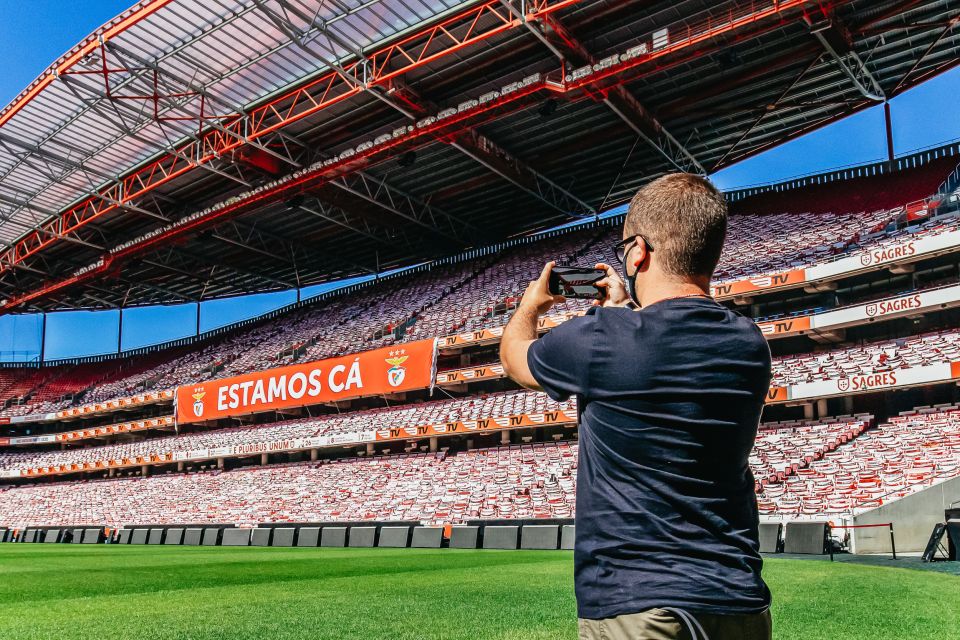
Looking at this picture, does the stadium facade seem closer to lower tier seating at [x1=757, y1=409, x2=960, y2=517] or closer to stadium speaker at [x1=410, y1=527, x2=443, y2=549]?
lower tier seating at [x1=757, y1=409, x2=960, y2=517]

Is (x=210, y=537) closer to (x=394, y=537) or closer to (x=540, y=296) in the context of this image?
(x=394, y=537)

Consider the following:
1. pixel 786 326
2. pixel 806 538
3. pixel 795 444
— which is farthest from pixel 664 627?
pixel 786 326

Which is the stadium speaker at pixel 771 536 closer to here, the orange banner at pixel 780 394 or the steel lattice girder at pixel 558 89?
the orange banner at pixel 780 394

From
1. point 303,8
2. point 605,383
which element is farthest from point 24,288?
point 605,383

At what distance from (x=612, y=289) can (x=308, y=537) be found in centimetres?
2541

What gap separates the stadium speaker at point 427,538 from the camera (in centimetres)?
2369

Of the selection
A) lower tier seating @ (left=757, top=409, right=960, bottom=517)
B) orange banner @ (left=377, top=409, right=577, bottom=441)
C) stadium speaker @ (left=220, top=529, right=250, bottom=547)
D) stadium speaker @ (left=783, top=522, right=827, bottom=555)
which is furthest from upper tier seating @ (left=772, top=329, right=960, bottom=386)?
stadium speaker @ (left=220, top=529, right=250, bottom=547)

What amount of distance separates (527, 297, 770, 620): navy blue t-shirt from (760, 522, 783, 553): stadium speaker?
17515mm

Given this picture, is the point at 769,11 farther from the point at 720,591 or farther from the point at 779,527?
the point at 720,591

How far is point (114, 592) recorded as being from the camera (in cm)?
1170

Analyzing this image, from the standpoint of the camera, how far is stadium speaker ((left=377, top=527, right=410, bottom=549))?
24.5 m

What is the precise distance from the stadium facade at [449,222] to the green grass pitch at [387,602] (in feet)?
29.1

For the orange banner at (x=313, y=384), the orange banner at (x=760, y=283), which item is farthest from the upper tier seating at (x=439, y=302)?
the orange banner at (x=313, y=384)

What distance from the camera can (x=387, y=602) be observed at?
9.69 metres
